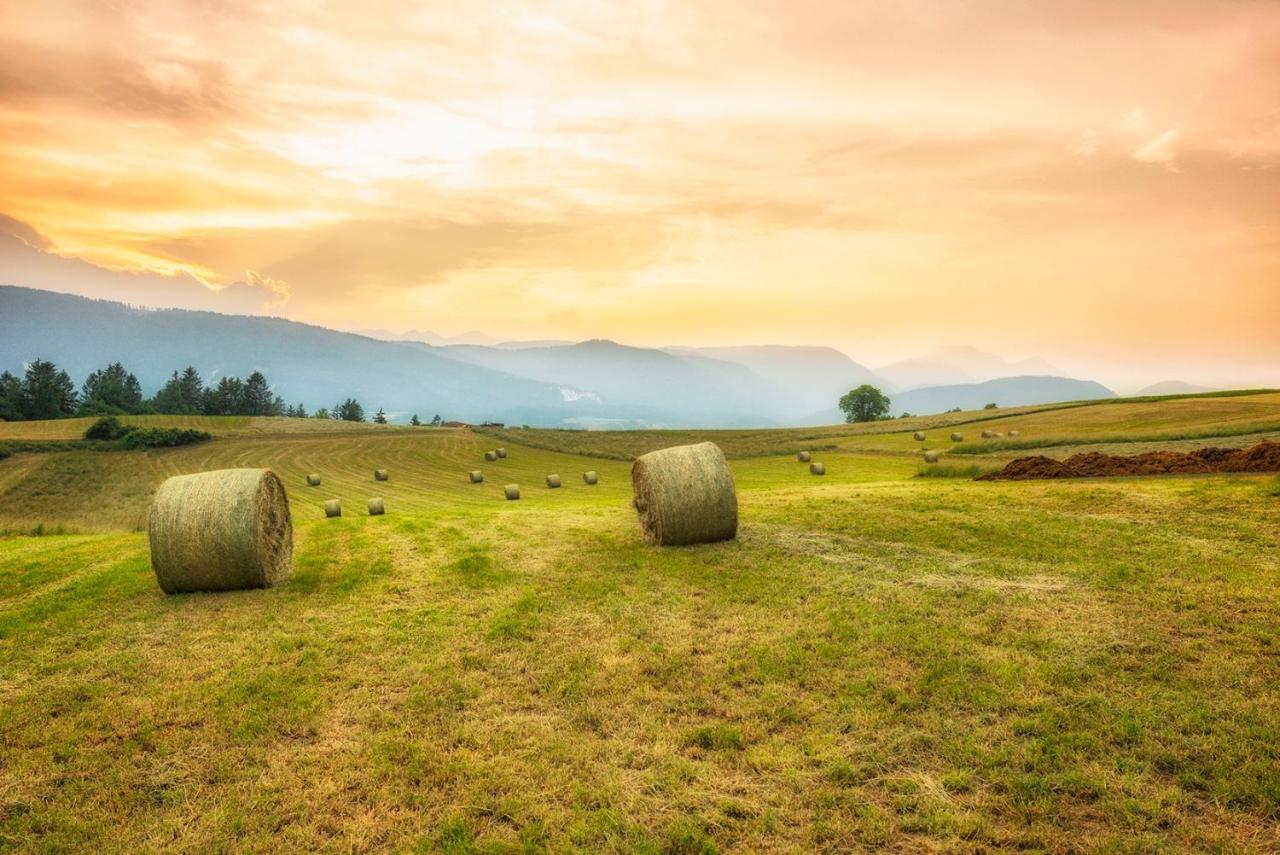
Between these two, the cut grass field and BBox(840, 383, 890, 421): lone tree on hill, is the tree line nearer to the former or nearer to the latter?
BBox(840, 383, 890, 421): lone tree on hill

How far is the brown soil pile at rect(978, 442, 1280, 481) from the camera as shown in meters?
19.1

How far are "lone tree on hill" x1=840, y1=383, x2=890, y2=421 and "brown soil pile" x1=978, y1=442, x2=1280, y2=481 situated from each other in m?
93.4

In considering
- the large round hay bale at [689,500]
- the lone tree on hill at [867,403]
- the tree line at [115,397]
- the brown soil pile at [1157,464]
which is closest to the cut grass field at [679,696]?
the large round hay bale at [689,500]

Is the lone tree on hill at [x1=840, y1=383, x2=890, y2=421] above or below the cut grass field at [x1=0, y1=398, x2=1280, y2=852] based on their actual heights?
above

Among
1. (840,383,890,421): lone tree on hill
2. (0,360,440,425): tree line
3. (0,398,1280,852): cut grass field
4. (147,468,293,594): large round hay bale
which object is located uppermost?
(0,360,440,425): tree line

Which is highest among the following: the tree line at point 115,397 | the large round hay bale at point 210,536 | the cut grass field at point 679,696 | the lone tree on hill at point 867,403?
the tree line at point 115,397

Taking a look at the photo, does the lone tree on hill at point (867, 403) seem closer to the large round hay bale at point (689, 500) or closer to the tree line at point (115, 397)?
the tree line at point (115, 397)

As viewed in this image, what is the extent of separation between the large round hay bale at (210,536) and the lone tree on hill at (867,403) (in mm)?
111791

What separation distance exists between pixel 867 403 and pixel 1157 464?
97.9m

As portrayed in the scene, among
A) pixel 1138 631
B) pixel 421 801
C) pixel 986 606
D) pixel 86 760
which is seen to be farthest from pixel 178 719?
pixel 1138 631

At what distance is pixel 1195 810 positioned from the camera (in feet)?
17.4

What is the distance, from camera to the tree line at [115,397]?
98125mm

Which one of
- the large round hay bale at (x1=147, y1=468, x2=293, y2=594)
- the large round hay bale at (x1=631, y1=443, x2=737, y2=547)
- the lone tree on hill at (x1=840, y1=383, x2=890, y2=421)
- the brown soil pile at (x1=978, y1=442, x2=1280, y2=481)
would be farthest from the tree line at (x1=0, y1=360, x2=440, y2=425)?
the brown soil pile at (x1=978, y1=442, x2=1280, y2=481)

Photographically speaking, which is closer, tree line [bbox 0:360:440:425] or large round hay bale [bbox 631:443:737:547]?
large round hay bale [bbox 631:443:737:547]
